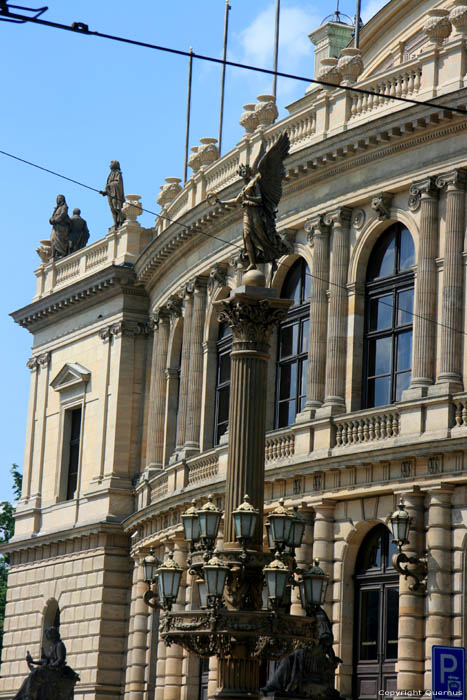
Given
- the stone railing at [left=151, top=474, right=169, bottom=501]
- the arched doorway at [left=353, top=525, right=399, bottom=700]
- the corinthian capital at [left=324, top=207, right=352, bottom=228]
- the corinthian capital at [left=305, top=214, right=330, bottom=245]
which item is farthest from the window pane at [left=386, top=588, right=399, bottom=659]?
the stone railing at [left=151, top=474, right=169, bottom=501]

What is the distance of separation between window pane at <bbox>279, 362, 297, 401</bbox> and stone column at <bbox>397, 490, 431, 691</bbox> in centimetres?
750

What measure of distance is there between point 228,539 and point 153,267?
3020 cm

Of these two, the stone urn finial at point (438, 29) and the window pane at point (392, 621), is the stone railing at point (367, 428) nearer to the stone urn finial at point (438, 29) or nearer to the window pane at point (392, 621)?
the window pane at point (392, 621)

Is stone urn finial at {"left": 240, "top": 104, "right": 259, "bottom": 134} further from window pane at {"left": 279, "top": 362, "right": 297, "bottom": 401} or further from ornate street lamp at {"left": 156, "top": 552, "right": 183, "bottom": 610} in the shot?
ornate street lamp at {"left": 156, "top": 552, "right": 183, "bottom": 610}

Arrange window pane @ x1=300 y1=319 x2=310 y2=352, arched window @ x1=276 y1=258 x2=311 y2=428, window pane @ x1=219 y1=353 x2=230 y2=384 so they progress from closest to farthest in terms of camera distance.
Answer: window pane @ x1=300 y1=319 x2=310 y2=352, arched window @ x1=276 y1=258 x2=311 y2=428, window pane @ x1=219 y1=353 x2=230 y2=384

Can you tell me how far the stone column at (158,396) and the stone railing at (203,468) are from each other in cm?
482

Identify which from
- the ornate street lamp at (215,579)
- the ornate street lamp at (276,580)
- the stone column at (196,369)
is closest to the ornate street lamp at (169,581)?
the ornate street lamp at (215,579)

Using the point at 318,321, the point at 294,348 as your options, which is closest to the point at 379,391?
the point at 318,321

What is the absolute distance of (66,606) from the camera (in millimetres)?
55094

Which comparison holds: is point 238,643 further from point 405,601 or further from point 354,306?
point 354,306

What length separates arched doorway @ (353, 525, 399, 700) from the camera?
35969 millimetres

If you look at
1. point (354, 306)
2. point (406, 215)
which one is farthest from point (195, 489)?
point (406, 215)

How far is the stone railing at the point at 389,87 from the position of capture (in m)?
37.6

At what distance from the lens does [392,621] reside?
36125mm
